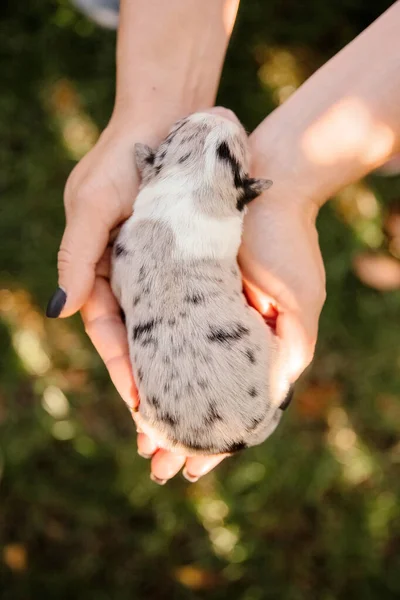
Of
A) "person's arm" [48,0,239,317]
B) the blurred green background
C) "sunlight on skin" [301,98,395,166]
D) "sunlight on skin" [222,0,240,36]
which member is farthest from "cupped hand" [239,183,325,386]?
the blurred green background

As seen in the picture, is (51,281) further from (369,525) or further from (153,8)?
(369,525)

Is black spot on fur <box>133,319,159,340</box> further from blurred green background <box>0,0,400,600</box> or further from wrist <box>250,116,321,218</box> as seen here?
blurred green background <box>0,0,400,600</box>

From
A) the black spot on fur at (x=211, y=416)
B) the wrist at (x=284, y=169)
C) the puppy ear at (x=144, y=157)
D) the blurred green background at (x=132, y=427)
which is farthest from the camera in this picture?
the blurred green background at (x=132, y=427)

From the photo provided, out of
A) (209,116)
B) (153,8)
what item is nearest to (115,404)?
(209,116)

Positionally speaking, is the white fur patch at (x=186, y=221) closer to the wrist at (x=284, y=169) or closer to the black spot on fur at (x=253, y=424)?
the wrist at (x=284, y=169)

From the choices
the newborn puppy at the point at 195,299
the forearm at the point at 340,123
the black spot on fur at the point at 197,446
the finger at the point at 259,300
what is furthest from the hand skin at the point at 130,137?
the finger at the point at 259,300

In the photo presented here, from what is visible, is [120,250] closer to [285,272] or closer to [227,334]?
[227,334]

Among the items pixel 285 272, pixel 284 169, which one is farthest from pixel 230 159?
pixel 285 272
